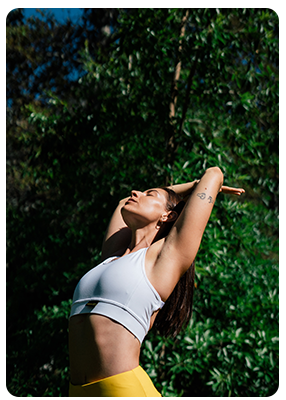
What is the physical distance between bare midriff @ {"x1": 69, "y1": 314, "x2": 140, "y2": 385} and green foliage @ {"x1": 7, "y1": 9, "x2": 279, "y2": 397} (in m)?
1.77

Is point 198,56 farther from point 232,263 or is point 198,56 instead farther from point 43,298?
point 43,298

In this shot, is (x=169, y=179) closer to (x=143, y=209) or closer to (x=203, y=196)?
(x=143, y=209)

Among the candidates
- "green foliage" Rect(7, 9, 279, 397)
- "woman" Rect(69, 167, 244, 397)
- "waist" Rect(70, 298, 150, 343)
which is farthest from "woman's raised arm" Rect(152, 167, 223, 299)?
"green foliage" Rect(7, 9, 279, 397)

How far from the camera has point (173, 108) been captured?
11.6ft

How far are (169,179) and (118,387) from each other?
2.27 meters

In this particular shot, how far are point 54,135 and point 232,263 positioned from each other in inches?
95.0

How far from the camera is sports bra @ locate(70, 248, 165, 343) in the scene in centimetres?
139

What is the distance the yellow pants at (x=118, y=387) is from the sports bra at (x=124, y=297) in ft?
0.49

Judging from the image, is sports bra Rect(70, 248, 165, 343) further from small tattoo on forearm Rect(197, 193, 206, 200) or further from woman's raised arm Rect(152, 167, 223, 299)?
small tattoo on forearm Rect(197, 193, 206, 200)

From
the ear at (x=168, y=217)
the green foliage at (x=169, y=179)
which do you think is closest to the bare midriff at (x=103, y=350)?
the ear at (x=168, y=217)

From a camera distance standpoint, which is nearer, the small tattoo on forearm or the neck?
the small tattoo on forearm

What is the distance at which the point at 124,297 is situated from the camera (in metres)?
1.40

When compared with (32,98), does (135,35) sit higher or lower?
higher

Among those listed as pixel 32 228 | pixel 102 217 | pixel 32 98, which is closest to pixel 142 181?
pixel 102 217
